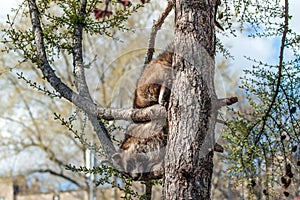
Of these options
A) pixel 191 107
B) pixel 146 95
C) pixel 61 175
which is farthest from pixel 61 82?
pixel 61 175

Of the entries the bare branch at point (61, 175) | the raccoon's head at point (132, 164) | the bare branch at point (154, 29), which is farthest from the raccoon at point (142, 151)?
the bare branch at point (61, 175)

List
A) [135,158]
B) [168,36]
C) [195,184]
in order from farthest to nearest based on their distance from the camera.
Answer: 1. [168,36]
2. [135,158]
3. [195,184]

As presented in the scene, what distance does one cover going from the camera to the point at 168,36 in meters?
1.03

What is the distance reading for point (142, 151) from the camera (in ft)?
3.01

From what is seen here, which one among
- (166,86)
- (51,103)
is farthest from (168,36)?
(51,103)

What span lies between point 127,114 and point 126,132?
0.16ft

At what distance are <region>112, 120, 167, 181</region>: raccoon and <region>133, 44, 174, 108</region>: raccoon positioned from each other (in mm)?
49

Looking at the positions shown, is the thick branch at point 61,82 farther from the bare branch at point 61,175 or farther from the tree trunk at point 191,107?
the bare branch at point 61,175

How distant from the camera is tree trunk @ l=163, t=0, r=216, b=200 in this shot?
2.56 ft

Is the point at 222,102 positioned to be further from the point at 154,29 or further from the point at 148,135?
the point at 154,29

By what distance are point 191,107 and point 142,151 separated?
0.16m

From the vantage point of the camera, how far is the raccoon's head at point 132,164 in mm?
913

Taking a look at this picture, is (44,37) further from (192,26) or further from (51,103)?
(51,103)

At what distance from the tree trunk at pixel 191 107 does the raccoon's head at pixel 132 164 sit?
11cm
